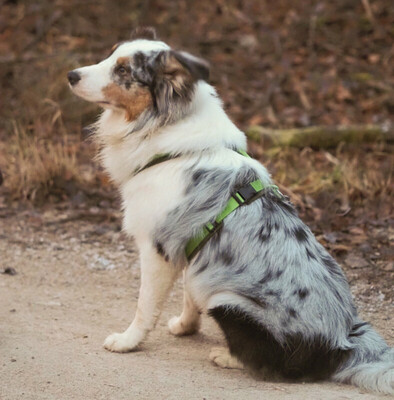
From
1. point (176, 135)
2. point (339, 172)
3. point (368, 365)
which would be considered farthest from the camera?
point (339, 172)

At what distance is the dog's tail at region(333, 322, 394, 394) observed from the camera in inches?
140

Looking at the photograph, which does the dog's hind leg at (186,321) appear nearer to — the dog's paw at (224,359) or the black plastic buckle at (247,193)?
the dog's paw at (224,359)

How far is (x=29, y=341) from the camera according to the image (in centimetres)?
415

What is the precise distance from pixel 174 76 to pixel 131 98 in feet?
1.00

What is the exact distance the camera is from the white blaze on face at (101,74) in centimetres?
398

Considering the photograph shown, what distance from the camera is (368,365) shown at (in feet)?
11.9

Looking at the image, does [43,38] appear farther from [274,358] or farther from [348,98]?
[274,358]

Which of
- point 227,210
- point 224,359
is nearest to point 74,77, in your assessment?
point 227,210

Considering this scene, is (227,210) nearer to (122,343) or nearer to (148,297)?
(148,297)

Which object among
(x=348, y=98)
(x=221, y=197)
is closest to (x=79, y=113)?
(x=348, y=98)

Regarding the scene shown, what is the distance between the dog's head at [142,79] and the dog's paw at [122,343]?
133cm

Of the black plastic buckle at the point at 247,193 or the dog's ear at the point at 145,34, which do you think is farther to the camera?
the dog's ear at the point at 145,34

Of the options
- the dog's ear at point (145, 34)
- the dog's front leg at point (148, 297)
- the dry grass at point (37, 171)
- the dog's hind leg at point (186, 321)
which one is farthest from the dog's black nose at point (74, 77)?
the dry grass at point (37, 171)

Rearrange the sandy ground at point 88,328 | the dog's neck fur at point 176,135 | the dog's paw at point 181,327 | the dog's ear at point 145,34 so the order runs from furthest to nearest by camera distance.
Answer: the dog's paw at point 181,327 < the dog's ear at point 145,34 < the dog's neck fur at point 176,135 < the sandy ground at point 88,328
